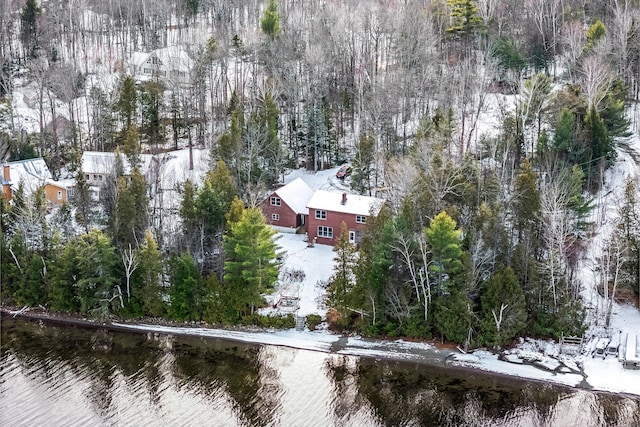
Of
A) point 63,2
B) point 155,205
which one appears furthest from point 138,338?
point 63,2

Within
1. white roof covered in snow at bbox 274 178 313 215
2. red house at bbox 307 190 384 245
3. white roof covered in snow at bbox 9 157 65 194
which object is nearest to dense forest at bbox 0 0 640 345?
white roof covered in snow at bbox 274 178 313 215

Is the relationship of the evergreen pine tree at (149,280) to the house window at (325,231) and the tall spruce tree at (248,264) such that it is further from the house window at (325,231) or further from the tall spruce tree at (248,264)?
the house window at (325,231)

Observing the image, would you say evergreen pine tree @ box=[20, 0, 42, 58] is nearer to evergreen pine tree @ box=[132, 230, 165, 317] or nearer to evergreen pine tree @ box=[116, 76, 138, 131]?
evergreen pine tree @ box=[116, 76, 138, 131]

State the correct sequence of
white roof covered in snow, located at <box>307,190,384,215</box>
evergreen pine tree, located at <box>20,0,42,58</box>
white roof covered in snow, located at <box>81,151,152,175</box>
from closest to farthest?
→ 1. white roof covered in snow, located at <box>307,190,384,215</box>
2. white roof covered in snow, located at <box>81,151,152,175</box>
3. evergreen pine tree, located at <box>20,0,42,58</box>

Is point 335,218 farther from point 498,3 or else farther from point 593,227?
point 498,3

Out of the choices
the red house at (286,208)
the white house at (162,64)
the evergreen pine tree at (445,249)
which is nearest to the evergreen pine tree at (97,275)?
the red house at (286,208)

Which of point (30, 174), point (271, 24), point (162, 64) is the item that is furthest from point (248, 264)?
point (162, 64)
